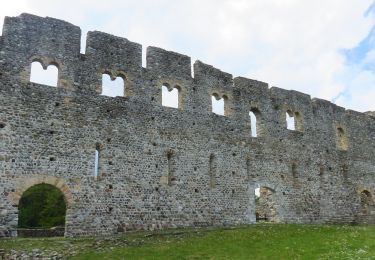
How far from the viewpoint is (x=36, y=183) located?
18453mm

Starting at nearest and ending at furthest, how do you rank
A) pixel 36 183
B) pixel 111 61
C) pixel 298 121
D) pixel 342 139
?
pixel 36 183
pixel 111 61
pixel 298 121
pixel 342 139

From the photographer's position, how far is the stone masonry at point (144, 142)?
19141 mm

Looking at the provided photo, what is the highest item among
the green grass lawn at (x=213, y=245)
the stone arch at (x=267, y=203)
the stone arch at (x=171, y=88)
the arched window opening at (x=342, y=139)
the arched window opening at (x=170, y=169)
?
the stone arch at (x=171, y=88)

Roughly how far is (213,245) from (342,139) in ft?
66.5

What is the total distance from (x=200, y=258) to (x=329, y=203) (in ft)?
58.5

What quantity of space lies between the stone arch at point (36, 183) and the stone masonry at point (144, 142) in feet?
0.15

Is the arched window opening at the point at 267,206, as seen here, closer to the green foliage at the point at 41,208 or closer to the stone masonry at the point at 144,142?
the stone masonry at the point at 144,142

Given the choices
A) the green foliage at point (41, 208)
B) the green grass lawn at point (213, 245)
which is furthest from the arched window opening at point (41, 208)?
the green grass lawn at point (213, 245)

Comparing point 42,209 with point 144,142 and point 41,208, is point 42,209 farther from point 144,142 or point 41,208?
point 144,142

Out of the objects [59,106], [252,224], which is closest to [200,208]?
[252,224]

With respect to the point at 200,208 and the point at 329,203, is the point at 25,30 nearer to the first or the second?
the point at 200,208

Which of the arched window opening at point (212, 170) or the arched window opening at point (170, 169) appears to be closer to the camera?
the arched window opening at point (170, 169)

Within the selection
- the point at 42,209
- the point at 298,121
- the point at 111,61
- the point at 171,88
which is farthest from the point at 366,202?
the point at 42,209

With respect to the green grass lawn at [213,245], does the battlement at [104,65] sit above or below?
above
